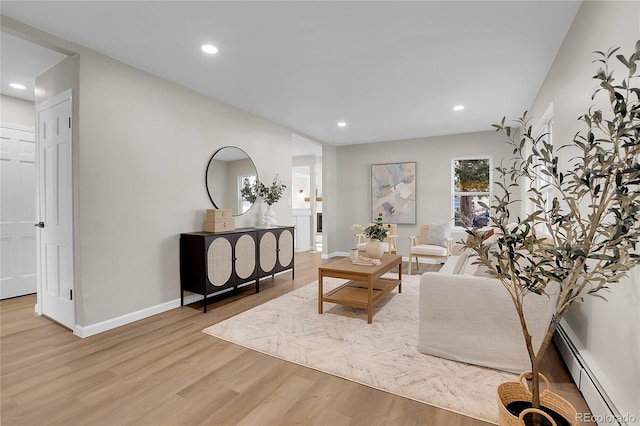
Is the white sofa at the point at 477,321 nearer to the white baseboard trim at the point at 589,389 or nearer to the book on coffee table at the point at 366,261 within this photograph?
the white baseboard trim at the point at 589,389

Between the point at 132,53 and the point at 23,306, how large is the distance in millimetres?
3033

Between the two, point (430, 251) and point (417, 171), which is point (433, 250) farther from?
point (417, 171)

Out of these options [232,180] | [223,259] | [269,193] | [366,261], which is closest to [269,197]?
[269,193]

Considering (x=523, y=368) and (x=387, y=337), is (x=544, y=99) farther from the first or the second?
(x=387, y=337)

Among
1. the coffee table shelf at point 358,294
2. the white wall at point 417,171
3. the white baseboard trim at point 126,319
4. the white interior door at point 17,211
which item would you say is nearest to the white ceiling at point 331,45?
the white interior door at point 17,211

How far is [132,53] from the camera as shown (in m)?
2.81

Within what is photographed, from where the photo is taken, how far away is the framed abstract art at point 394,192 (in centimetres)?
625

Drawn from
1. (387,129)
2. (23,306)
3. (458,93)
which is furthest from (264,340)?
(387,129)

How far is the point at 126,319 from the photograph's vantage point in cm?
300

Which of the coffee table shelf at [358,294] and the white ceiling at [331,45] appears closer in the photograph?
the white ceiling at [331,45]

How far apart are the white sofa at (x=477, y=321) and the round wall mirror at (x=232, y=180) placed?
9.04ft

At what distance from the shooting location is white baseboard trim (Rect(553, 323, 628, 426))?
1508 mm

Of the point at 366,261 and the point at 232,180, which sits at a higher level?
the point at 232,180

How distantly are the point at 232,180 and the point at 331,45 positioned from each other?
2.25 m
